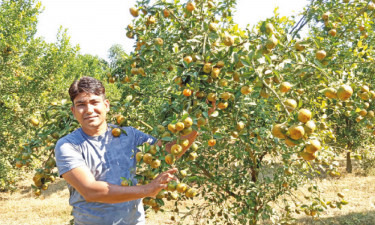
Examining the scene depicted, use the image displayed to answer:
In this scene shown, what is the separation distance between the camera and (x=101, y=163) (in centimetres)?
191

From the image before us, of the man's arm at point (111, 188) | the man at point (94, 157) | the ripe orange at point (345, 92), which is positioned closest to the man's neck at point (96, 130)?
the man at point (94, 157)

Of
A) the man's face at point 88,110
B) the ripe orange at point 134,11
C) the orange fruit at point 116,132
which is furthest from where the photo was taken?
the ripe orange at point 134,11

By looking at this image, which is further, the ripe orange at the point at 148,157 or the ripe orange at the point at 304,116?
the ripe orange at the point at 148,157

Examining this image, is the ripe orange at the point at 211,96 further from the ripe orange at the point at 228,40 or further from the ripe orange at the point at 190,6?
the ripe orange at the point at 190,6

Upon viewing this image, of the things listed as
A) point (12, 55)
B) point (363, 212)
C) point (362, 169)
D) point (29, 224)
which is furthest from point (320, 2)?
point (362, 169)

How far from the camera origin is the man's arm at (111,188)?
147 centimetres

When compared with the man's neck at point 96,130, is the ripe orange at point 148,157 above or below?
below

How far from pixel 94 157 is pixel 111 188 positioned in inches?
17.1

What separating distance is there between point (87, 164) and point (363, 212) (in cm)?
685

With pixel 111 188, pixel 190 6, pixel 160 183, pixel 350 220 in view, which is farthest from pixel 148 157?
pixel 350 220

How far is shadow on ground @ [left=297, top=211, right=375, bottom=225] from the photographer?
18.5 feet

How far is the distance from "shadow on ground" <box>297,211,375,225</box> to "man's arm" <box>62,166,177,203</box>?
538cm

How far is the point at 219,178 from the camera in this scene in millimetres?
3213

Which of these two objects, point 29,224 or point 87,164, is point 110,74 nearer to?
point 87,164
